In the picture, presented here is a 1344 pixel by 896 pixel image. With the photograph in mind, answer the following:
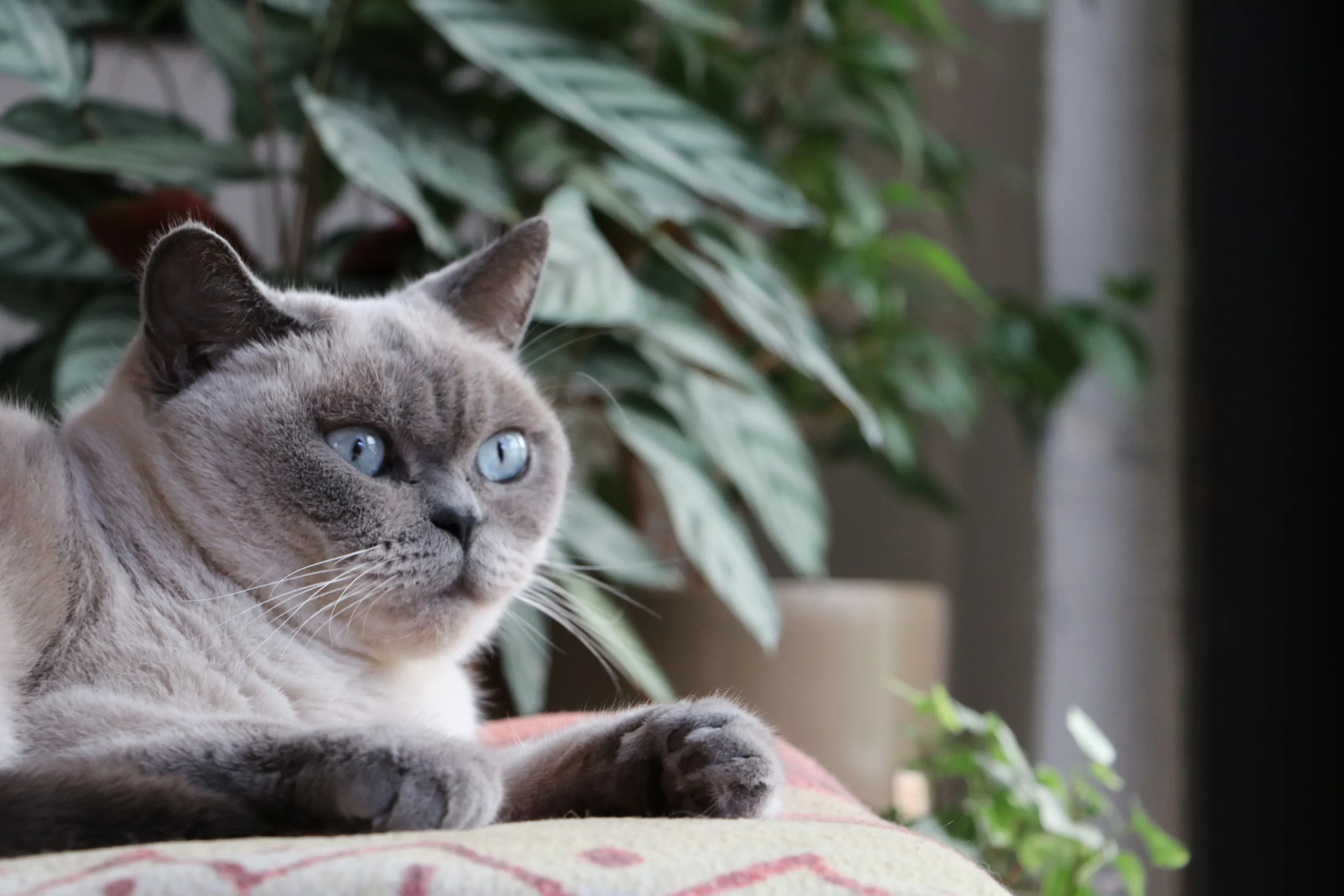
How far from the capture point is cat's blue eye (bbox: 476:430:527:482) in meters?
0.96

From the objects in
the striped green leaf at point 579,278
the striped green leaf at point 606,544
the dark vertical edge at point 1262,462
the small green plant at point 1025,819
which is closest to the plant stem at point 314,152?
the striped green leaf at point 579,278

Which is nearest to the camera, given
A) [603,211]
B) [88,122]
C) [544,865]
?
[544,865]

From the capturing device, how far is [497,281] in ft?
3.58

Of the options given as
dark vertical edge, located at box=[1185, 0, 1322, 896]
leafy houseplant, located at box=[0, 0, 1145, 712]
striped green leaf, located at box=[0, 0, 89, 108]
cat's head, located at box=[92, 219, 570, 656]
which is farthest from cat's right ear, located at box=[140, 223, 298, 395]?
dark vertical edge, located at box=[1185, 0, 1322, 896]

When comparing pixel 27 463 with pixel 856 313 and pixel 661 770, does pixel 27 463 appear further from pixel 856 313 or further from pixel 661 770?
pixel 856 313

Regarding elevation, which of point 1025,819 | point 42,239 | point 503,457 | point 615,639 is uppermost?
point 42,239

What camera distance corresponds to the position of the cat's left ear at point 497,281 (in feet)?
3.54

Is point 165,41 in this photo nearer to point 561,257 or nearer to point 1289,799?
point 561,257

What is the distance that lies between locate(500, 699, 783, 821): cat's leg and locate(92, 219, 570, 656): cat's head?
0.17 m


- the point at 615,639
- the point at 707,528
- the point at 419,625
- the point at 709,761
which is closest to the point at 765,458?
the point at 707,528

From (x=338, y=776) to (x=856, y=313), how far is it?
75.5 inches

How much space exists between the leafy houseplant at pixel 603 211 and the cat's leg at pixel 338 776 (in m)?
0.38

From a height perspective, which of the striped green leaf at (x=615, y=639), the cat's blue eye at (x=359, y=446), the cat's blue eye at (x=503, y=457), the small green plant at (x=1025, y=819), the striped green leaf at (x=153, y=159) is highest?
the striped green leaf at (x=153, y=159)

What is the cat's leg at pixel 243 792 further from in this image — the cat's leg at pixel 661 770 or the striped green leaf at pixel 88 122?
the striped green leaf at pixel 88 122
